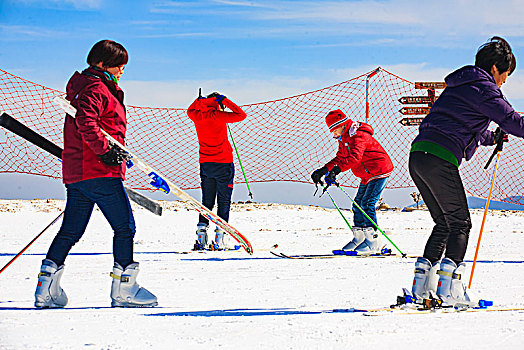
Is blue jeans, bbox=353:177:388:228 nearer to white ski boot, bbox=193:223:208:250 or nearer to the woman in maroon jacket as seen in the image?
white ski boot, bbox=193:223:208:250

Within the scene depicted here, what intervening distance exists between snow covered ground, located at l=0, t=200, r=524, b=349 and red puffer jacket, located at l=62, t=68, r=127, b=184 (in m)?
0.77

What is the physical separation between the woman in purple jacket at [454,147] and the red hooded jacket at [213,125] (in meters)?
3.19

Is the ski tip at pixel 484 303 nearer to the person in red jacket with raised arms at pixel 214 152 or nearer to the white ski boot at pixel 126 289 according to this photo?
the white ski boot at pixel 126 289

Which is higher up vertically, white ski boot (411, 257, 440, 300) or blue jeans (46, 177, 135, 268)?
blue jeans (46, 177, 135, 268)

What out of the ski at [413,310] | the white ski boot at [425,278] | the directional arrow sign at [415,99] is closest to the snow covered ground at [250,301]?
the ski at [413,310]

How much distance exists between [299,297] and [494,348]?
1.48 m

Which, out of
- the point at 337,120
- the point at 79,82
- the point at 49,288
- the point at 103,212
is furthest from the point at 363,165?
the point at 49,288

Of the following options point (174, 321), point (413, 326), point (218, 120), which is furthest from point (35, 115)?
point (413, 326)

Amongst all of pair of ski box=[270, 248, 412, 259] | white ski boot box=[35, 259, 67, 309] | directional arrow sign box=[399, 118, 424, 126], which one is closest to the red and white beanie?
pair of ski box=[270, 248, 412, 259]

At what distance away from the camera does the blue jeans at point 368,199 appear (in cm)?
621

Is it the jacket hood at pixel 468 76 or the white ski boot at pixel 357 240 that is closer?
the jacket hood at pixel 468 76

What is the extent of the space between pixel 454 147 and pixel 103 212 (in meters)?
1.99

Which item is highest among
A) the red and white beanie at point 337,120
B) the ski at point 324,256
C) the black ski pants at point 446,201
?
the red and white beanie at point 337,120

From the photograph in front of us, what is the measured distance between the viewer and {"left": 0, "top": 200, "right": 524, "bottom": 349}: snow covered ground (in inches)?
107
